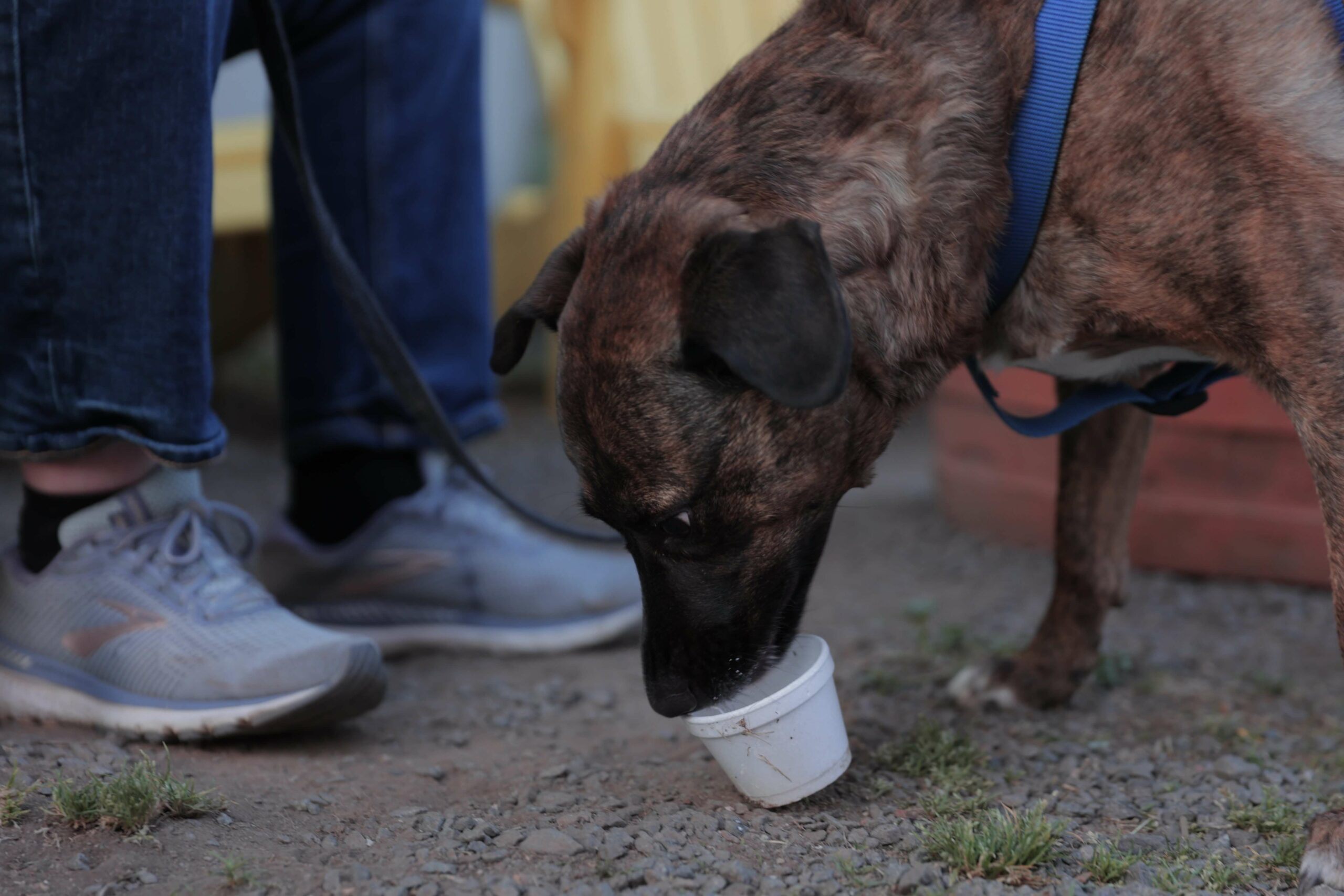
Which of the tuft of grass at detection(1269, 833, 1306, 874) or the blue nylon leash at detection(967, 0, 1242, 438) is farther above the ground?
the blue nylon leash at detection(967, 0, 1242, 438)

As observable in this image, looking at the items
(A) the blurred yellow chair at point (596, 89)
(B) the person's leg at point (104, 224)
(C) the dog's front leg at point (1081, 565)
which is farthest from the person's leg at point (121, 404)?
(A) the blurred yellow chair at point (596, 89)

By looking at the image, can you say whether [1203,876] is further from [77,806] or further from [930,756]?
[77,806]

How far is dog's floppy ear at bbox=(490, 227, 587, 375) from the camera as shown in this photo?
7.75 ft

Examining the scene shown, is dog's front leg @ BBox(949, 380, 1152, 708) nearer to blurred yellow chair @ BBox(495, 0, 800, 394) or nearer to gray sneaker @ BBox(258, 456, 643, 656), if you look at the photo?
gray sneaker @ BBox(258, 456, 643, 656)

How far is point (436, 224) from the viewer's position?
3.35 metres

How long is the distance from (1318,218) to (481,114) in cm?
226

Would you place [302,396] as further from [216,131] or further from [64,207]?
[216,131]

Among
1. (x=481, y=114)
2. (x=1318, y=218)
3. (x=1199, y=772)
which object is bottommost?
(x=1199, y=772)

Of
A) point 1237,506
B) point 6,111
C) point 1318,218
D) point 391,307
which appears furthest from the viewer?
point 1237,506

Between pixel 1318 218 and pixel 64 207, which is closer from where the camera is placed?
pixel 1318 218

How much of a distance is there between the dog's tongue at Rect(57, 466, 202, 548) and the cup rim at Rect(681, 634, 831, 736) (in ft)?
4.05

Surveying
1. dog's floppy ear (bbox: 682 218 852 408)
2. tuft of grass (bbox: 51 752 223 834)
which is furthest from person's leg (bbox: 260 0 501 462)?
dog's floppy ear (bbox: 682 218 852 408)

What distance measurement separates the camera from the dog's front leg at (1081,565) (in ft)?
9.42

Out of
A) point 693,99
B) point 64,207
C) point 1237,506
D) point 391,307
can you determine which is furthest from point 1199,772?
point 693,99
